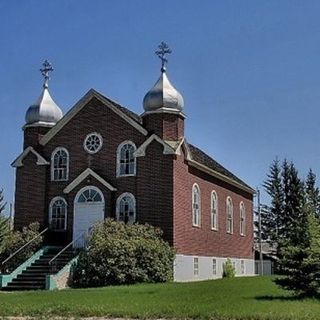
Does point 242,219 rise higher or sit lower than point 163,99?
lower

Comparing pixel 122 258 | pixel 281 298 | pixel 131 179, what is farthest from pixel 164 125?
pixel 281 298

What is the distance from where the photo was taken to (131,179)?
31.7 metres

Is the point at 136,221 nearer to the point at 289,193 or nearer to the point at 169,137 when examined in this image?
the point at 169,137

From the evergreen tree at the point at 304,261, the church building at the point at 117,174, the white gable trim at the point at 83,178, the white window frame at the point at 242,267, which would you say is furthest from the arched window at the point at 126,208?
the white window frame at the point at 242,267

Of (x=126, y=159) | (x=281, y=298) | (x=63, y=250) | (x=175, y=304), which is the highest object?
(x=126, y=159)

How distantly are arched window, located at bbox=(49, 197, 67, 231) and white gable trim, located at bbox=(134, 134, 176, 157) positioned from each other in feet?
16.9

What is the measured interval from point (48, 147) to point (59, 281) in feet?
31.6

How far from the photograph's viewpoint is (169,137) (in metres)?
31.3

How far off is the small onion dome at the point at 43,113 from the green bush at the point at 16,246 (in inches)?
253

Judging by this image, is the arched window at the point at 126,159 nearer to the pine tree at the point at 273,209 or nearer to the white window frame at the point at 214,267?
the white window frame at the point at 214,267

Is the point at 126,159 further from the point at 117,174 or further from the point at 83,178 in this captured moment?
the point at 83,178

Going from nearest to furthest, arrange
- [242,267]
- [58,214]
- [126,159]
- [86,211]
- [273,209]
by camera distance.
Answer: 1. [126,159]
2. [86,211]
3. [58,214]
4. [242,267]
5. [273,209]

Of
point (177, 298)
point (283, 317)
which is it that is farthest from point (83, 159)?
point (283, 317)

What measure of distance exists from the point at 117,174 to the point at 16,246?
623 centimetres
